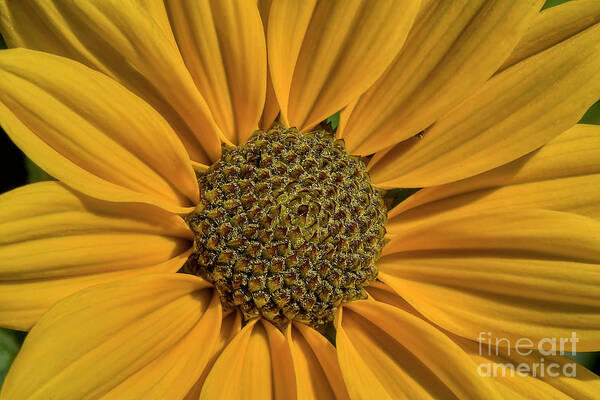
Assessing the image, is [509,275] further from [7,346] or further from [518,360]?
[7,346]

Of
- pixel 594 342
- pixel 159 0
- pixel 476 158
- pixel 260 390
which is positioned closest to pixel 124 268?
pixel 260 390

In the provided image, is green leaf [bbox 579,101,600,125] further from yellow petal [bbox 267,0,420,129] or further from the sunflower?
yellow petal [bbox 267,0,420,129]

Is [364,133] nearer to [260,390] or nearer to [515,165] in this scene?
[515,165]

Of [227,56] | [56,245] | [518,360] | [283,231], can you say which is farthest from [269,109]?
[518,360]

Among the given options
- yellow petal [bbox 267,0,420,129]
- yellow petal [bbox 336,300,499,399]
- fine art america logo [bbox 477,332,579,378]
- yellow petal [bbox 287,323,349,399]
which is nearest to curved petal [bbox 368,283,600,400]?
fine art america logo [bbox 477,332,579,378]

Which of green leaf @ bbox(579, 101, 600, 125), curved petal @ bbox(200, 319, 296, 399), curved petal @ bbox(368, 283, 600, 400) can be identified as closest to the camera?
curved petal @ bbox(200, 319, 296, 399)
